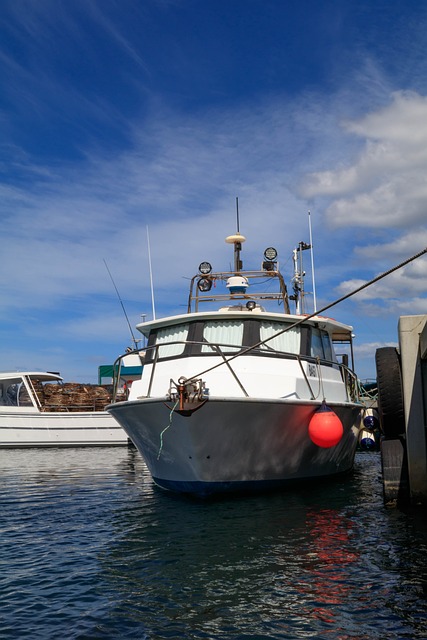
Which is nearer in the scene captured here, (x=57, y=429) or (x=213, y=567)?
(x=213, y=567)

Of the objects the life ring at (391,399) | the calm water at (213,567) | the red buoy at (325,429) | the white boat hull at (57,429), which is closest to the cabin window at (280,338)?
the life ring at (391,399)

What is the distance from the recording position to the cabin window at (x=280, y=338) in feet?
41.8

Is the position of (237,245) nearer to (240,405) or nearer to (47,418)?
(240,405)

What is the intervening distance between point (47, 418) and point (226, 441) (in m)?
17.5

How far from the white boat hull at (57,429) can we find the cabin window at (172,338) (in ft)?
45.3

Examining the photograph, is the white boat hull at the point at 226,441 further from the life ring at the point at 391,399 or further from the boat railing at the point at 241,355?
the life ring at the point at 391,399

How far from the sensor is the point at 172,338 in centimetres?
1338

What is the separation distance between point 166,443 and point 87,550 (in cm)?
303

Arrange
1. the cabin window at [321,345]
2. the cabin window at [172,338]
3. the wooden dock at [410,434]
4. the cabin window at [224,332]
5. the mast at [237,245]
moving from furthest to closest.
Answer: the mast at [237,245], the cabin window at [321,345], the cabin window at [172,338], the cabin window at [224,332], the wooden dock at [410,434]

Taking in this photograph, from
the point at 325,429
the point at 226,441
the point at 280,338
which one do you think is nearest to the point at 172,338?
the point at 280,338

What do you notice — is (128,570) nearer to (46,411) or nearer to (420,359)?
(420,359)

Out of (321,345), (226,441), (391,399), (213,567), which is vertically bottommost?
(213,567)

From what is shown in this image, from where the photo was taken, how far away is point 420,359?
9.95 m

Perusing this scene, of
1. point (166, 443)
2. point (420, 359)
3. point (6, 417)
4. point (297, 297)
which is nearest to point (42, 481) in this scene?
point (166, 443)
